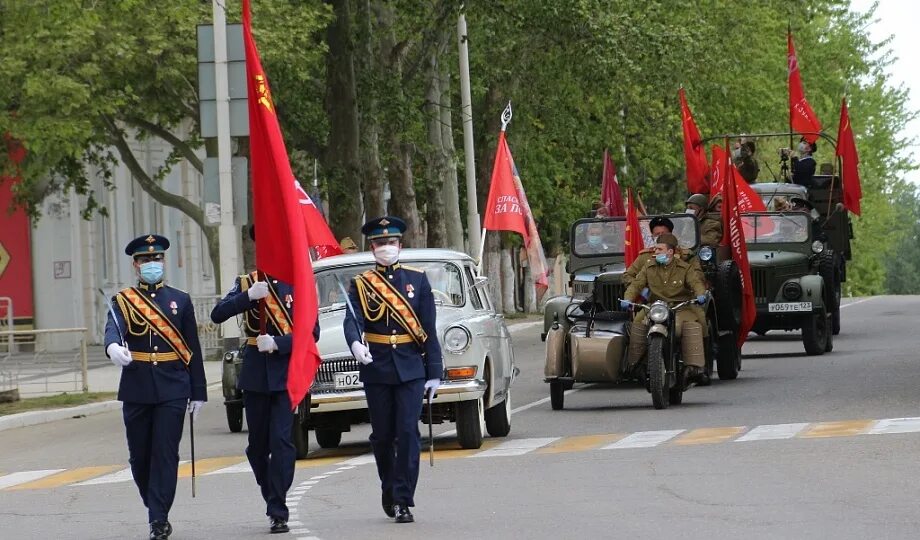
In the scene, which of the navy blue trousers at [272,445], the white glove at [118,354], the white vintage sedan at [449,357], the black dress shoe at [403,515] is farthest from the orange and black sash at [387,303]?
the white vintage sedan at [449,357]

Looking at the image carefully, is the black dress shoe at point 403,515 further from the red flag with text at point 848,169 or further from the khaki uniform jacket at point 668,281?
the red flag with text at point 848,169

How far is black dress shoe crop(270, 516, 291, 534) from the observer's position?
1225 cm

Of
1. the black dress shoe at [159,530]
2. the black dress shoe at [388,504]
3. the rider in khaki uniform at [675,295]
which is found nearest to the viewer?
the black dress shoe at [159,530]

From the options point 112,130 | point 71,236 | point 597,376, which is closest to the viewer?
point 597,376

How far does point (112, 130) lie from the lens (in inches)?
1539

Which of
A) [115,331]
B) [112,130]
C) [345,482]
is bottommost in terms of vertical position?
[345,482]

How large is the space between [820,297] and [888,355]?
1.31m

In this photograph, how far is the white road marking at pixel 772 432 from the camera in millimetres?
17484

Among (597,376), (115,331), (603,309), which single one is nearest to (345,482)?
(115,331)

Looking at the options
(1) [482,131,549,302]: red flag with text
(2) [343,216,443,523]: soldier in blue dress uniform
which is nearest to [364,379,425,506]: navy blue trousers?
(2) [343,216,443,523]: soldier in blue dress uniform

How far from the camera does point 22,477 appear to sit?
17906 millimetres

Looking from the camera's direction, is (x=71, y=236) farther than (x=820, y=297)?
Yes

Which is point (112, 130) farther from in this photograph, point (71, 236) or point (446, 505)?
point (446, 505)

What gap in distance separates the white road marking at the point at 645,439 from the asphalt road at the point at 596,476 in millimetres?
28
